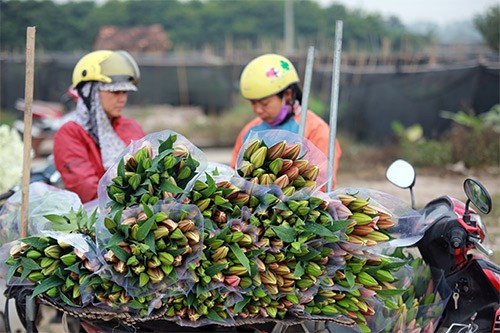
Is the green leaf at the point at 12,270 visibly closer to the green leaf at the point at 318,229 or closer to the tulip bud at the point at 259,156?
the tulip bud at the point at 259,156

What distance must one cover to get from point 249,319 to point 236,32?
32077mm

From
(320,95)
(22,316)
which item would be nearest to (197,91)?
(320,95)

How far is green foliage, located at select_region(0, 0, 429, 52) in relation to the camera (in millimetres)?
31109

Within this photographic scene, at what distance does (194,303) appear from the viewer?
9.07ft

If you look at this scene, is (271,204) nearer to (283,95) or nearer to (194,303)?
(194,303)

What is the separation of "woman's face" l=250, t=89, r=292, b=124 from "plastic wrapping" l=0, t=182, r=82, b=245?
63.4 inches

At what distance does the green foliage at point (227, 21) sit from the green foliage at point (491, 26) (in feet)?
33.2

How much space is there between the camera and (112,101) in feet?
14.2

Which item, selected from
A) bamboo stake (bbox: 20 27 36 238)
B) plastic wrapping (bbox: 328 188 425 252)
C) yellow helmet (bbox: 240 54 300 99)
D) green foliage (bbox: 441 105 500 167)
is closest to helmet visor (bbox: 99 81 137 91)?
yellow helmet (bbox: 240 54 300 99)

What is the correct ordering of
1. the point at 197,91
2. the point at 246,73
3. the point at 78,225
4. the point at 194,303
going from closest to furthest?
1. the point at 194,303
2. the point at 78,225
3. the point at 246,73
4. the point at 197,91

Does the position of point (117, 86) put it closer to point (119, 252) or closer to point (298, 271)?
point (119, 252)

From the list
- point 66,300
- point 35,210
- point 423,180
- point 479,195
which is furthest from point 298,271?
point 423,180

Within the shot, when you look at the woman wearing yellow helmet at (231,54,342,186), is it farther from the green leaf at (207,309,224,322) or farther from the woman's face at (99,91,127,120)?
the green leaf at (207,309,224,322)

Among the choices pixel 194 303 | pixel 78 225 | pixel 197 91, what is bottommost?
pixel 197 91
